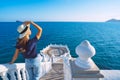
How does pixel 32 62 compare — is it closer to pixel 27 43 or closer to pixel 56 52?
pixel 27 43

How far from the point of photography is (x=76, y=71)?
252 cm

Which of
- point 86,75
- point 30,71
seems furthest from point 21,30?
point 86,75

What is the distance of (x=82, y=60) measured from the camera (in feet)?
8.88

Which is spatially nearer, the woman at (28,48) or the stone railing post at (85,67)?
the stone railing post at (85,67)

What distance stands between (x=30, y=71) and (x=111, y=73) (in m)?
2.45

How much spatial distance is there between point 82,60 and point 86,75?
30cm

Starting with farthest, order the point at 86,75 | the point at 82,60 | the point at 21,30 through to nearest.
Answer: the point at 21,30, the point at 82,60, the point at 86,75

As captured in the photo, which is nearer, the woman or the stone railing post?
the stone railing post

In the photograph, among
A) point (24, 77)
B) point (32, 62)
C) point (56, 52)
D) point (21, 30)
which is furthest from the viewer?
point (56, 52)

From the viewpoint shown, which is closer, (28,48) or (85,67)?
(85,67)

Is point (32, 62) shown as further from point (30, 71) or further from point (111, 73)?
point (111, 73)

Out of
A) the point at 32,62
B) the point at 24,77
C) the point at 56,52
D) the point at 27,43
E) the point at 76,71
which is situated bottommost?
the point at 56,52

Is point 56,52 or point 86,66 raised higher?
point 86,66

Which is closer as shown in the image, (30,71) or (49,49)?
(30,71)
